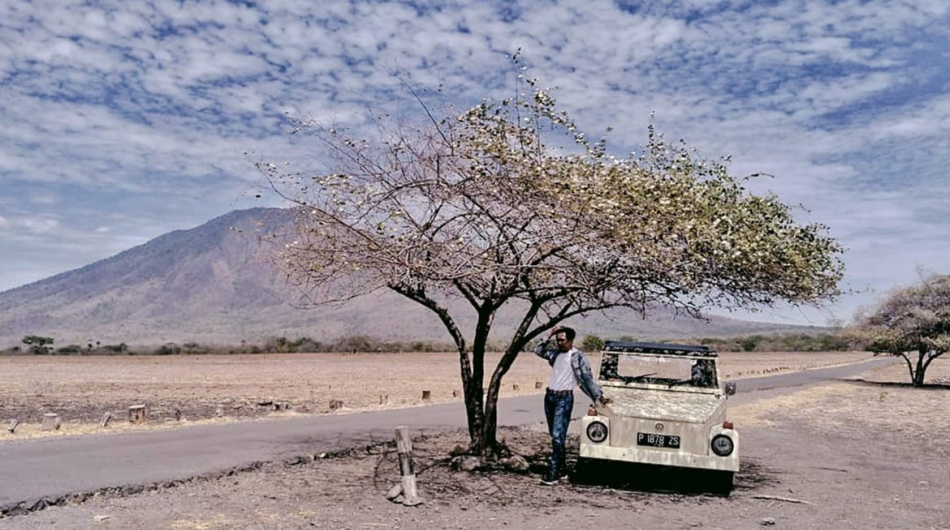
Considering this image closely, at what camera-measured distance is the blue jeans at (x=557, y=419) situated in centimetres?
1138

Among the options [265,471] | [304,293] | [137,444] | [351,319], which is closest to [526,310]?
[304,293]

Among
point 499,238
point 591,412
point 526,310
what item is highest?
point 499,238

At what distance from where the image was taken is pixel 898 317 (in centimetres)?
4134

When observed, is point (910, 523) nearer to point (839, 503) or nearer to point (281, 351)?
point (839, 503)

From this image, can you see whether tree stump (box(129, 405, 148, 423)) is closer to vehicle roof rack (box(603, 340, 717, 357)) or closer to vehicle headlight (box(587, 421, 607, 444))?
vehicle roof rack (box(603, 340, 717, 357))

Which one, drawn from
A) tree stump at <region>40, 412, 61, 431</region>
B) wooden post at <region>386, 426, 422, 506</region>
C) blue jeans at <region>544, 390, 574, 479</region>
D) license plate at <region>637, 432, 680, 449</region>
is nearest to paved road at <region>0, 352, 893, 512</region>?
tree stump at <region>40, 412, 61, 431</region>

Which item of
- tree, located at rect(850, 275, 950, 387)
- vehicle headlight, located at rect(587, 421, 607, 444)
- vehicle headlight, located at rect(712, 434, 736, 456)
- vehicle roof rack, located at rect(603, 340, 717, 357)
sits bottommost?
vehicle headlight, located at rect(712, 434, 736, 456)

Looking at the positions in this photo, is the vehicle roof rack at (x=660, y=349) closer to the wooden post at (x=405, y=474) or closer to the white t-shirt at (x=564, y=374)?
the white t-shirt at (x=564, y=374)

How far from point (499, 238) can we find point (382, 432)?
298 inches

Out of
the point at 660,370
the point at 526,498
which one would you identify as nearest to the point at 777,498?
the point at 660,370

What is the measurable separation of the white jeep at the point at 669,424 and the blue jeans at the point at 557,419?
11.3 inches

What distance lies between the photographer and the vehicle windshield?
12.4m

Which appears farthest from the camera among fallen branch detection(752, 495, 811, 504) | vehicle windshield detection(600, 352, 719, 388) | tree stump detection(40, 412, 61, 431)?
tree stump detection(40, 412, 61, 431)

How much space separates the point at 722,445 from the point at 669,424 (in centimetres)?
73
